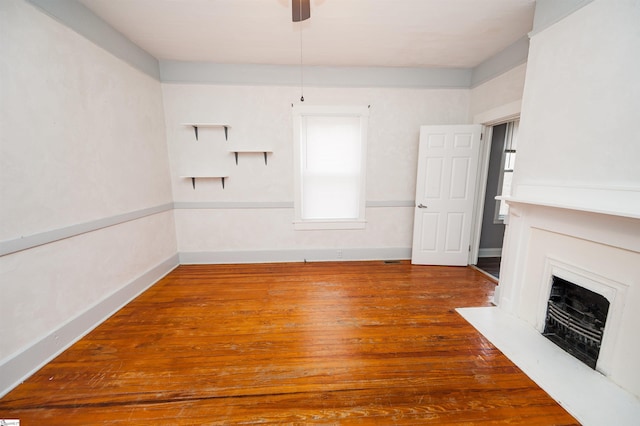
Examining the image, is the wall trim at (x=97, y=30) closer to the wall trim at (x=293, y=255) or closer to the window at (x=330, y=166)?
the window at (x=330, y=166)

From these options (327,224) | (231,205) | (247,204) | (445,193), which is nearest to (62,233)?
(231,205)

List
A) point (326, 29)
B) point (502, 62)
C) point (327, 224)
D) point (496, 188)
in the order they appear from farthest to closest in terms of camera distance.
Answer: point (496, 188) < point (327, 224) < point (502, 62) < point (326, 29)

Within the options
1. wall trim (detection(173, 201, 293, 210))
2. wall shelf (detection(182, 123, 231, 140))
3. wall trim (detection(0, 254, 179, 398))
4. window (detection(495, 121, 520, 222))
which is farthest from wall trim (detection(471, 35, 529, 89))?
wall trim (detection(0, 254, 179, 398))

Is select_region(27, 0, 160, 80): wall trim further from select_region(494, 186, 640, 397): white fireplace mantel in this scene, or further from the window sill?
select_region(494, 186, 640, 397): white fireplace mantel

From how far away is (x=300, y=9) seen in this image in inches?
68.8

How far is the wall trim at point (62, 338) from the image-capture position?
155cm

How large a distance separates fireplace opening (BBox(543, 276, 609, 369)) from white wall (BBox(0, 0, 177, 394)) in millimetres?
3997

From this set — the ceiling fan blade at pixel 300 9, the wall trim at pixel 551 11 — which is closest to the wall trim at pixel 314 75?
the wall trim at pixel 551 11

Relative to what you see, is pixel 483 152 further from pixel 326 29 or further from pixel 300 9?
pixel 300 9

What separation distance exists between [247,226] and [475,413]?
3185 millimetres

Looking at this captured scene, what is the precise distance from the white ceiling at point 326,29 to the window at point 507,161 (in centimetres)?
125

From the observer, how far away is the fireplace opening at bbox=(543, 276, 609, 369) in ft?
5.59

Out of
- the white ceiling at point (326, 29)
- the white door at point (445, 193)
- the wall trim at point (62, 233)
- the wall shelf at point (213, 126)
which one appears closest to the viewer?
the wall trim at point (62, 233)

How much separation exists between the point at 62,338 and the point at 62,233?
84 centimetres
